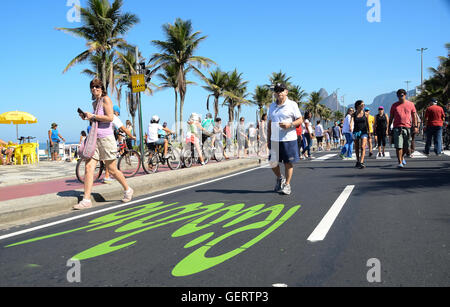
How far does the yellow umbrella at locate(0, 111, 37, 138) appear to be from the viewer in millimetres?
18859

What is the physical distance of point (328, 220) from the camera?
14.8 feet

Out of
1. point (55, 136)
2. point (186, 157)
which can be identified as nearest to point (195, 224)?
point (186, 157)

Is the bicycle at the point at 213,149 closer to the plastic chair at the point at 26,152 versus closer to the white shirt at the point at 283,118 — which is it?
the white shirt at the point at 283,118

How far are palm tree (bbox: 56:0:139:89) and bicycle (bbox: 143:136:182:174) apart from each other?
15684 millimetres

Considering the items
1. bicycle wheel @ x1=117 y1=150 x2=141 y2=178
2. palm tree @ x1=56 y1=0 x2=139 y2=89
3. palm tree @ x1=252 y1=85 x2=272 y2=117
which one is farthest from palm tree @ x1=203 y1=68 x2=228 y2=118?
bicycle wheel @ x1=117 y1=150 x2=141 y2=178

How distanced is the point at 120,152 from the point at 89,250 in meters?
7.24

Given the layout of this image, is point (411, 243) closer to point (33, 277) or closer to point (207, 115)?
point (33, 277)

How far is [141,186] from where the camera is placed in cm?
773

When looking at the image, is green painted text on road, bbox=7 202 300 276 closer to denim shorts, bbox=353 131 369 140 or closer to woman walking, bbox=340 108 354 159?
denim shorts, bbox=353 131 369 140

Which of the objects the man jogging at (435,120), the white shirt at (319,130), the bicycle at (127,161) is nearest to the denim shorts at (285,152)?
the bicycle at (127,161)

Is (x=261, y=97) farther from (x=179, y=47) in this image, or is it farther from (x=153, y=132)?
(x=153, y=132)

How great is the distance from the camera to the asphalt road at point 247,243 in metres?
2.84

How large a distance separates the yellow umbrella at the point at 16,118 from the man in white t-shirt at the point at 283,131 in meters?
17.1
